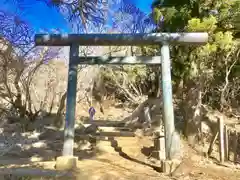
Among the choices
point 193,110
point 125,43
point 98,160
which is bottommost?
point 98,160

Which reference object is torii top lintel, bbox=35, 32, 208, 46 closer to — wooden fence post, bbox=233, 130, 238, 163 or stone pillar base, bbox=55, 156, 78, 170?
stone pillar base, bbox=55, 156, 78, 170

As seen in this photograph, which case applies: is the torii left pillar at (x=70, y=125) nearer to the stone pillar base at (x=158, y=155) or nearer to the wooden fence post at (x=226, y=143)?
the stone pillar base at (x=158, y=155)

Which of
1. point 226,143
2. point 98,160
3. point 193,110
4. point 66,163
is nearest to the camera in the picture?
point 66,163

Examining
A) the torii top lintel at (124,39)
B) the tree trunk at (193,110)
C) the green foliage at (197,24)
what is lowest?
the tree trunk at (193,110)

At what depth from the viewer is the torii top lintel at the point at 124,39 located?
22.8 feet

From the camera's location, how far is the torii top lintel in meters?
6.95

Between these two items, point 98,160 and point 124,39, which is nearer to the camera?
point 124,39

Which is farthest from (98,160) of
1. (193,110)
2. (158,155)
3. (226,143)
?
(193,110)

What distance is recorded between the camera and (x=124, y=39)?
7.00 meters

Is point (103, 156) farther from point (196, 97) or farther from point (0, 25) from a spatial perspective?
point (0, 25)

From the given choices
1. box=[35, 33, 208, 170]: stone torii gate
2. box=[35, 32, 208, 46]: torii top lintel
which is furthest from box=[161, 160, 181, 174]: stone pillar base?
box=[35, 32, 208, 46]: torii top lintel

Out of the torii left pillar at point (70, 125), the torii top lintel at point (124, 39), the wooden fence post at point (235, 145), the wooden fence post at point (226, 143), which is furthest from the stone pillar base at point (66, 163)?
the wooden fence post at point (235, 145)

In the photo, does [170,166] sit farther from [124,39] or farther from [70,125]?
[124,39]

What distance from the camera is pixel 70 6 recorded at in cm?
538
